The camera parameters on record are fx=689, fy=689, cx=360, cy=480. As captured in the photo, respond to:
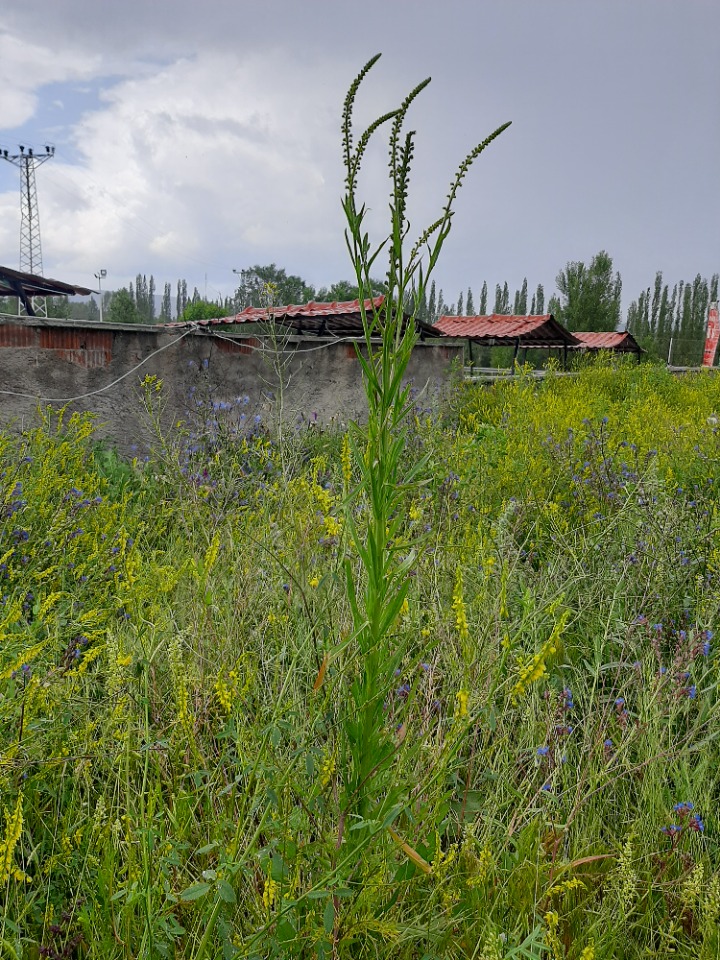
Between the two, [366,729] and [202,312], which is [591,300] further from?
[366,729]

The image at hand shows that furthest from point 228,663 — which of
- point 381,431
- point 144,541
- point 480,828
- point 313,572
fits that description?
point 144,541

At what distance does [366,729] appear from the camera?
1.18m

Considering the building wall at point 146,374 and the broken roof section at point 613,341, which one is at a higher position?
the broken roof section at point 613,341

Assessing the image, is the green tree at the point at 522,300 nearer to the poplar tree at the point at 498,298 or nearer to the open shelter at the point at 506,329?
the poplar tree at the point at 498,298

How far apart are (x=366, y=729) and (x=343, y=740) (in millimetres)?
159

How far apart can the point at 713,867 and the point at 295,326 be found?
13380mm

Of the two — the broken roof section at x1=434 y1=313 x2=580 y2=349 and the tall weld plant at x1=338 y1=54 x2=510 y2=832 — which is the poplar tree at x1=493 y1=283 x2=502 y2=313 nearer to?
the broken roof section at x1=434 y1=313 x2=580 y2=349

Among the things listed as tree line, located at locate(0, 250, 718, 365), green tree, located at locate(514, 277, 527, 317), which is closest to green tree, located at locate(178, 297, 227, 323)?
tree line, located at locate(0, 250, 718, 365)

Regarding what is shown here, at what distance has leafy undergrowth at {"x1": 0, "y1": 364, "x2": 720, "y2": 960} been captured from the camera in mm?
1322

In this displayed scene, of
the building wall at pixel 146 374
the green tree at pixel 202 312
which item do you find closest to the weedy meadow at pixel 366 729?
the building wall at pixel 146 374

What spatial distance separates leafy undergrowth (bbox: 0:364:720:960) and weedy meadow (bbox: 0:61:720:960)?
0.01 m

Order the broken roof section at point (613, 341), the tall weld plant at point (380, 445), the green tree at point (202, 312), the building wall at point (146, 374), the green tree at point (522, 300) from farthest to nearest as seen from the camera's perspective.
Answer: the green tree at point (522, 300) → the green tree at point (202, 312) → the broken roof section at point (613, 341) → the building wall at point (146, 374) → the tall weld plant at point (380, 445)

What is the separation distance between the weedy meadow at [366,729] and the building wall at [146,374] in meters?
1.56

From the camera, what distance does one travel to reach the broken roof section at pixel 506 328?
1834 cm
